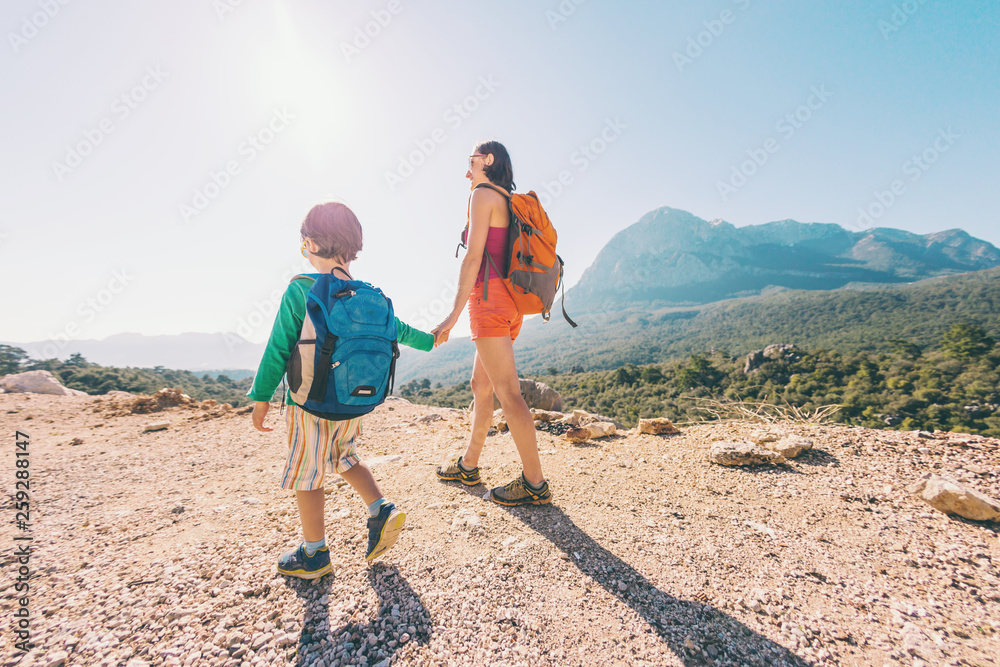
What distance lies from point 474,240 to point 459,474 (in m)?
1.77

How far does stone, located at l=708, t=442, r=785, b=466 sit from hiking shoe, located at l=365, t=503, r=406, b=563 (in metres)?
2.62

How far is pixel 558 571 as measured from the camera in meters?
1.73

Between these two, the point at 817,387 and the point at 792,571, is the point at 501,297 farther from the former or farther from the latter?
the point at 817,387

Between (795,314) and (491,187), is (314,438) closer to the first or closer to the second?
(491,187)

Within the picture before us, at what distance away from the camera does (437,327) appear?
2207 mm

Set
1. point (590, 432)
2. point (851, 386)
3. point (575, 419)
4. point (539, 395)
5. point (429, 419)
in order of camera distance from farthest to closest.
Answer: point (851, 386)
point (539, 395)
point (429, 419)
point (575, 419)
point (590, 432)

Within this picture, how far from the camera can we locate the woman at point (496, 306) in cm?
230

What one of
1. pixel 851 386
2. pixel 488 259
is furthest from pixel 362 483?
pixel 851 386

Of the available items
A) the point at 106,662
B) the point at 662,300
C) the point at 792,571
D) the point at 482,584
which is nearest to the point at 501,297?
the point at 482,584

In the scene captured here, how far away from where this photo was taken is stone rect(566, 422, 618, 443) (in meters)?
3.88

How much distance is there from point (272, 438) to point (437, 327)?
3.59 m

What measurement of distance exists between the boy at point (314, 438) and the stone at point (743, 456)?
2.63 m

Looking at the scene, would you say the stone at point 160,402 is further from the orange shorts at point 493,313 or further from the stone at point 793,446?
the stone at point 793,446

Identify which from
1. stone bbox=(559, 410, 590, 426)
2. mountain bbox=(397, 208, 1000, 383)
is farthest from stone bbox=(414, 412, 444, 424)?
mountain bbox=(397, 208, 1000, 383)
